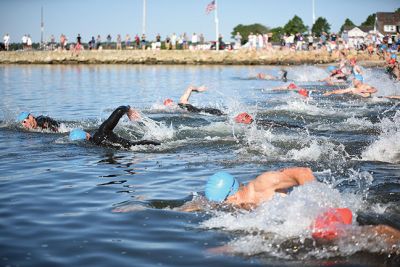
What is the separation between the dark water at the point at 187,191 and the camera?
5.50 meters

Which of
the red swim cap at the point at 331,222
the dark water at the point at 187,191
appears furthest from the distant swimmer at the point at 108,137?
the red swim cap at the point at 331,222

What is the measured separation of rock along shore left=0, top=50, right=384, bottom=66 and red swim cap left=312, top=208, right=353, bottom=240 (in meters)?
46.6

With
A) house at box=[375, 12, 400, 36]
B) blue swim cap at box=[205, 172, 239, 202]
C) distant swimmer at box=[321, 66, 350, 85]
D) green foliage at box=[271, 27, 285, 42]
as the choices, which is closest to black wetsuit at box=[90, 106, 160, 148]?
blue swim cap at box=[205, 172, 239, 202]

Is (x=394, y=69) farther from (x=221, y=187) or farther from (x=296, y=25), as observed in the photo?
(x=296, y=25)

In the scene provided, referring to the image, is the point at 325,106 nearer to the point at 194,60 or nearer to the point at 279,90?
the point at 279,90

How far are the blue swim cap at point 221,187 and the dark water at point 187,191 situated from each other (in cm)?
24

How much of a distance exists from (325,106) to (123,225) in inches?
547

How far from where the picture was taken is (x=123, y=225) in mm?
6508

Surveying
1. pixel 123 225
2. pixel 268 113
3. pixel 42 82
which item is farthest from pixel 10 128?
pixel 42 82

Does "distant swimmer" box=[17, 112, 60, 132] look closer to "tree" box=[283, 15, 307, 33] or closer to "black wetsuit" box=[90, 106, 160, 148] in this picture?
"black wetsuit" box=[90, 106, 160, 148]

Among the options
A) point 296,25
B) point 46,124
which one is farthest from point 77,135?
point 296,25

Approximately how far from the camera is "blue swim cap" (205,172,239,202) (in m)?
6.62

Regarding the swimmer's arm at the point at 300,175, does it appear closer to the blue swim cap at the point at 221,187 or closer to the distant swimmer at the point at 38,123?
the blue swim cap at the point at 221,187

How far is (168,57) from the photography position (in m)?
53.3
